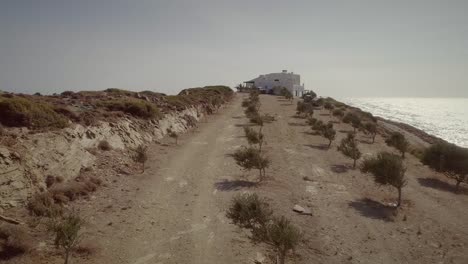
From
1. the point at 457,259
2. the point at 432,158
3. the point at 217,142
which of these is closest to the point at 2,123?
the point at 217,142

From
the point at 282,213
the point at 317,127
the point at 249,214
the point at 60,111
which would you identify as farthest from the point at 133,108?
the point at 249,214

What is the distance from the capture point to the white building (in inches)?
4525

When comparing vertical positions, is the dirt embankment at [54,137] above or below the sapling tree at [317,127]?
above

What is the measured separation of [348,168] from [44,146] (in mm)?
19630

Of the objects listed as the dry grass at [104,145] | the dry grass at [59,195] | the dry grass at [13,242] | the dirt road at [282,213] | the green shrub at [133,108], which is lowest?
the dirt road at [282,213]

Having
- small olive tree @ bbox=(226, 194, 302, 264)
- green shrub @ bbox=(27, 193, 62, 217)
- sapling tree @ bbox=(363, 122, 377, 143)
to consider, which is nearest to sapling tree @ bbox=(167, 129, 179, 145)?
green shrub @ bbox=(27, 193, 62, 217)

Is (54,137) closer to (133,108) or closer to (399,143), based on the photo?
(133,108)

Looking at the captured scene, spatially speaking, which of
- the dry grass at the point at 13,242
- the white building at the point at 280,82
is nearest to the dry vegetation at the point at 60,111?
the dry grass at the point at 13,242

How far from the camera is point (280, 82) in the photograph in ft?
380

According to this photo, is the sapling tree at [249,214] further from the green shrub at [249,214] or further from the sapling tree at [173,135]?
the sapling tree at [173,135]

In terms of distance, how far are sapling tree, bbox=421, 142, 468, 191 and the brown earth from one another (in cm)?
73

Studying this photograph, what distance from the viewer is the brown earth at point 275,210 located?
39.9ft

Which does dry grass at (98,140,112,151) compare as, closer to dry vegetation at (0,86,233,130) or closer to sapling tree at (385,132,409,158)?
dry vegetation at (0,86,233,130)

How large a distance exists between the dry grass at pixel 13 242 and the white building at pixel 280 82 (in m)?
103
